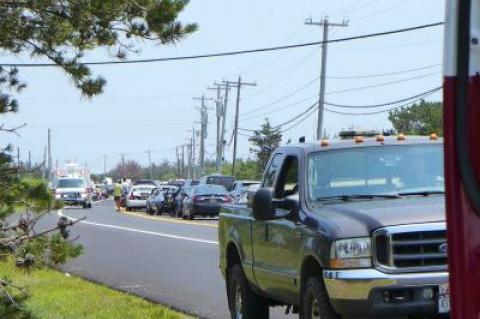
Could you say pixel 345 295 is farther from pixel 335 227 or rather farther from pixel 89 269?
pixel 89 269

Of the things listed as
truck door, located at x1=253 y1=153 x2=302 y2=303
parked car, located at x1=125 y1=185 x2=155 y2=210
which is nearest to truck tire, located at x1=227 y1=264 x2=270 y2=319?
truck door, located at x1=253 y1=153 x2=302 y2=303

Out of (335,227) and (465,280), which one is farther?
(335,227)

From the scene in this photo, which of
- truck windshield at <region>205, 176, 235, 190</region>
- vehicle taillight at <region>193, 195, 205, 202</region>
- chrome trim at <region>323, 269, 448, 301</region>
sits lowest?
vehicle taillight at <region>193, 195, 205, 202</region>

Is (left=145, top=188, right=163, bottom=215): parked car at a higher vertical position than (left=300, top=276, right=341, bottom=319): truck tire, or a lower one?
lower

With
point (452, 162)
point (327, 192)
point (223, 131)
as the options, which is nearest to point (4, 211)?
point (327, 192)

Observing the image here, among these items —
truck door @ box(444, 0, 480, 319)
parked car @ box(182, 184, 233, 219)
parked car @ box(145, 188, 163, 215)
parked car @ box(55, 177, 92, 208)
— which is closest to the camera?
truck door @ box(444, 0, 480, 319)

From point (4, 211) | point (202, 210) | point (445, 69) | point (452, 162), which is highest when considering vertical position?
point (445, 69)

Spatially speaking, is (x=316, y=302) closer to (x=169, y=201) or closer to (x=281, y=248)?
(x=281, y=248)

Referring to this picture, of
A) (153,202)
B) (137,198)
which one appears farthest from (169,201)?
(137,198)

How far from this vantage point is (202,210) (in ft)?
127

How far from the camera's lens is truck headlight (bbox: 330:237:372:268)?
6.80 metres

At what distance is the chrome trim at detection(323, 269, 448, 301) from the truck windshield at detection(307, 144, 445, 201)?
1177 millimetres

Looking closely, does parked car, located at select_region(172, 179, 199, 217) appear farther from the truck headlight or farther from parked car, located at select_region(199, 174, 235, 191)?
the truck headlight

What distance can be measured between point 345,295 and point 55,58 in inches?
150
